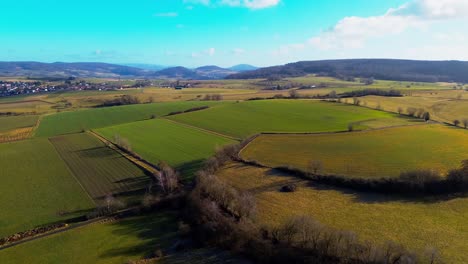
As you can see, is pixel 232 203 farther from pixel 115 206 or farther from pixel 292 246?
pixel 115 206

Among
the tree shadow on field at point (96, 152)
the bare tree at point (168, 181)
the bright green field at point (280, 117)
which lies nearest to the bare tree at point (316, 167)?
the bare tree at point (168, 181)

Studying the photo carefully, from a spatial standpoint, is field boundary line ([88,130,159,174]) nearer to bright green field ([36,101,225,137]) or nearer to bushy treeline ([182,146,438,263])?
bushy treeline ([182,146,438,263])

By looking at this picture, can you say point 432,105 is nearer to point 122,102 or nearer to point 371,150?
point 371,150

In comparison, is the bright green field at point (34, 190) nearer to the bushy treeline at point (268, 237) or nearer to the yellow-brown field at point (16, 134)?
the yellow-brown field at point (16, 134)

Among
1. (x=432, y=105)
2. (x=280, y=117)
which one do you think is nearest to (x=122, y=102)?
(x=280, y=117)

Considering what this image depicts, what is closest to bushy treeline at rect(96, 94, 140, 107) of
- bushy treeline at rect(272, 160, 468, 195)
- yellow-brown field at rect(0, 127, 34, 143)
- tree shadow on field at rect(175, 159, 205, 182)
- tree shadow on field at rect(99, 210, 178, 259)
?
yellow-brown field at rect(0, 127, 34, 143)
